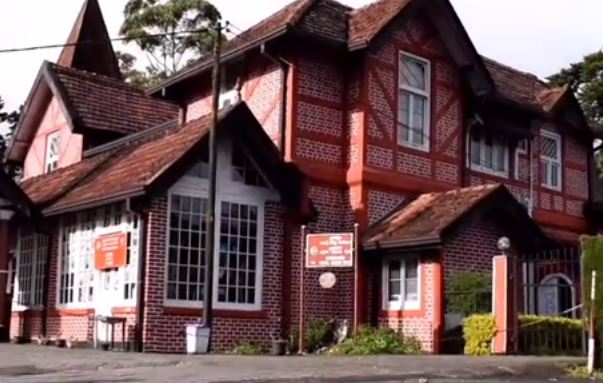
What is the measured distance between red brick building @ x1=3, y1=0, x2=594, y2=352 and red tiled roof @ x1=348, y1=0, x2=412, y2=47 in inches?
2.6

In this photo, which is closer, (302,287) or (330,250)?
(330,250)

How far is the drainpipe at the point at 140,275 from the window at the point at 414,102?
6.91 metres

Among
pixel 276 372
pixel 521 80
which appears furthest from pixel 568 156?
pixel 276 372

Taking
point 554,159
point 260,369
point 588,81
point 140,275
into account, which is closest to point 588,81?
point 588,81

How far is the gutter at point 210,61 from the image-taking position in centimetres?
2186

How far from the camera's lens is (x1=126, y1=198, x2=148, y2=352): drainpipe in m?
19.5

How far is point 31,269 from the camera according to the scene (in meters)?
24.1

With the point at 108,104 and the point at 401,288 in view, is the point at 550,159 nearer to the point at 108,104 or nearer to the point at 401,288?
the point at 401,288

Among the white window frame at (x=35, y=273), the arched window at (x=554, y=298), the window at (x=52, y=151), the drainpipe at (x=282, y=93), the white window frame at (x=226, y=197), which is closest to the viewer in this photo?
the white window frame at (x=226, y=197)

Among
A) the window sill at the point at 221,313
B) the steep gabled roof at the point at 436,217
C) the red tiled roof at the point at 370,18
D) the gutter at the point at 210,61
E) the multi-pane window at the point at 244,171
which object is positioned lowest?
the window sill at the point at 221,313

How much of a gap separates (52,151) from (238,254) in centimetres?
1154

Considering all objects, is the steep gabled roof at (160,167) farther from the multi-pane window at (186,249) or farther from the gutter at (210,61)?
the gutter at (210,61)

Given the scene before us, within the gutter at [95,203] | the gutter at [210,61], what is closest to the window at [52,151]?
the gutter at [210,61]

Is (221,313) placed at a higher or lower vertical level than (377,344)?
higher
